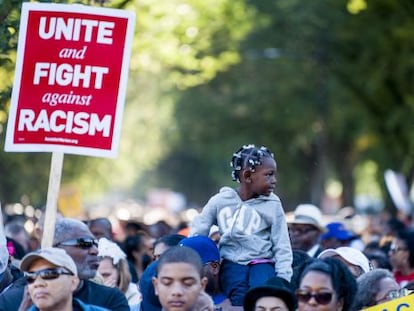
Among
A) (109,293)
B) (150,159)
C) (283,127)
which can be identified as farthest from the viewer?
(150,159)

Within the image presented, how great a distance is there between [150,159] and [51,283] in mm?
63583

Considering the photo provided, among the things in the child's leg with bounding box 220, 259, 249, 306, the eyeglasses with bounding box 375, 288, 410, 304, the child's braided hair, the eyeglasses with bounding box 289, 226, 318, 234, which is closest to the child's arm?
the child's leg with bounding box 220, 259, 249, 306

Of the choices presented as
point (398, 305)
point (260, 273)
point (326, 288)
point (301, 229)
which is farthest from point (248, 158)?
point (301, 229)

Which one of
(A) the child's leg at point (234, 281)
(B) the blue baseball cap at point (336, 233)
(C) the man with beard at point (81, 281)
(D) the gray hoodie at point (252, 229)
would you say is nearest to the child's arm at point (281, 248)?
(D) the gray hoodie at point (252, 229)

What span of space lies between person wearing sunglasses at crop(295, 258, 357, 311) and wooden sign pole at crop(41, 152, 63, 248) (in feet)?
5.86

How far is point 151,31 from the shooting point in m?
26.7

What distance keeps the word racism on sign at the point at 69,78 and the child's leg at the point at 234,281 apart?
3.92 feet

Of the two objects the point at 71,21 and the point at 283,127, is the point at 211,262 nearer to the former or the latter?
the point at 71,21

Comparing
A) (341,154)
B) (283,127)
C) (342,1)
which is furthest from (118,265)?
(341,154)

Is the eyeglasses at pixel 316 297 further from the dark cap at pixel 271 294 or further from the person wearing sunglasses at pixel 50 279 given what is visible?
the person wearing sunglasses at pixel 50 279

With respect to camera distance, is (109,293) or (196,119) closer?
(109,293)

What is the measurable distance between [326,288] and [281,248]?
5.45 feet

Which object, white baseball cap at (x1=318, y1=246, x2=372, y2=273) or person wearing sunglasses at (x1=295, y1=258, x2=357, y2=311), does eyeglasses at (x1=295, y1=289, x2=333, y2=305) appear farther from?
white baseball cap at (x1=318, y1=246, x2=372, y2=273)

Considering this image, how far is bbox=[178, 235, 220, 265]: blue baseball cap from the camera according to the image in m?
9.74
